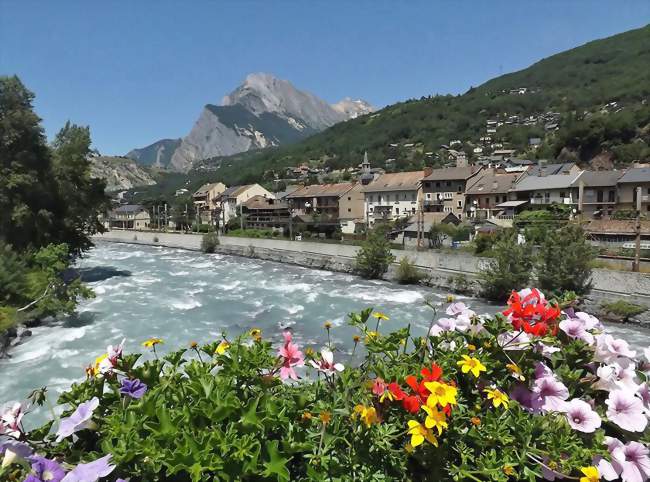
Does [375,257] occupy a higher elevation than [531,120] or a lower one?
lower

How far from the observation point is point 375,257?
31.7m

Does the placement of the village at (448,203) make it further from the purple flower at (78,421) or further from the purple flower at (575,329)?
the purple flower at (78,421)

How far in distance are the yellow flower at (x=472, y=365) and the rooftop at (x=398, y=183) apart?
68119 millimetres

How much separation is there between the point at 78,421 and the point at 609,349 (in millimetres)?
2378

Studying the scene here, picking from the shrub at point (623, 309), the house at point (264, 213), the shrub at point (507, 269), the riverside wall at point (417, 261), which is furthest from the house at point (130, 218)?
the shrub at point (623, 309)

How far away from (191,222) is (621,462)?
90.2 meters

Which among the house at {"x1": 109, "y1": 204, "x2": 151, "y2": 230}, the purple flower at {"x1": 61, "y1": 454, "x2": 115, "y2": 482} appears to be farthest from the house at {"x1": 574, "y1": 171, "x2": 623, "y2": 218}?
the house at {"x1": 109, "y1": 204, "x2": 151, "y2": 230}

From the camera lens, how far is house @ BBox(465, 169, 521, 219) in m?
58.6

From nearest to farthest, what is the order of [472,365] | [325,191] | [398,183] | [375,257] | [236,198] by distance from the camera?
[472,365] < [375,257] < [398,183] < [325,191] < [236,198]

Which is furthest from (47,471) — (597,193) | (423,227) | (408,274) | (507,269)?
(597,193)

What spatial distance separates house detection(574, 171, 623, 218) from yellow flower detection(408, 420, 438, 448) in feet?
176

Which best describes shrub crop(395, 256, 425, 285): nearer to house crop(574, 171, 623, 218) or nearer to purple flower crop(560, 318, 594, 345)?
purple flower crop(560, 318, 594, 345)

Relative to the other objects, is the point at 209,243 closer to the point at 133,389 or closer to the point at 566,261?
the point at 566,261

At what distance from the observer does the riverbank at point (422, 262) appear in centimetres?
2125
